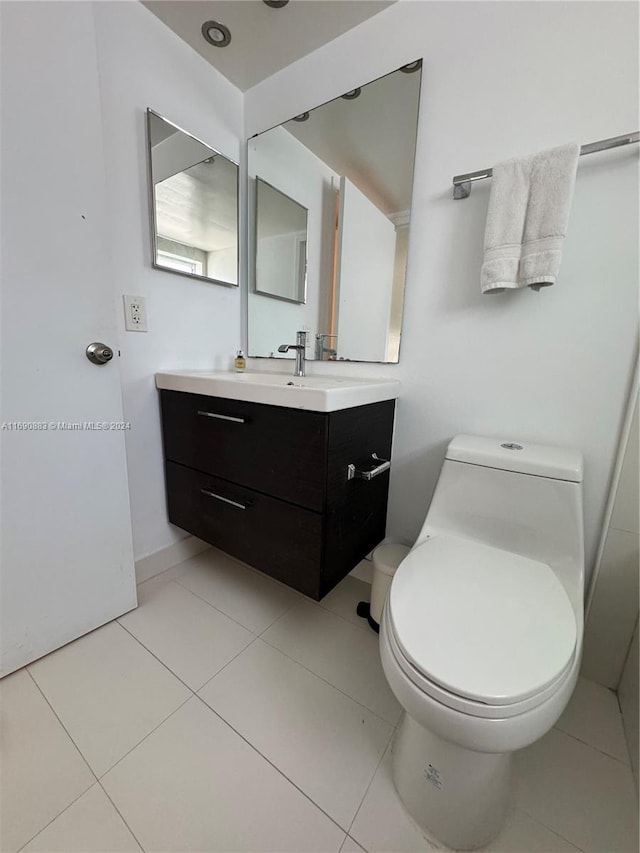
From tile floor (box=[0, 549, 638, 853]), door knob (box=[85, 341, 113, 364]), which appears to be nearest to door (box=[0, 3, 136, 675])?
door knob (box=[85, 341, 113, 364])

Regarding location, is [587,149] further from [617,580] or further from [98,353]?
[98,353]

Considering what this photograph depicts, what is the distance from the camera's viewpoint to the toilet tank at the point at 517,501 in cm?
84

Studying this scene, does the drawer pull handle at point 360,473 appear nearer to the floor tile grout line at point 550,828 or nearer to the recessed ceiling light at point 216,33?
the floor tile grout line at point 550,828

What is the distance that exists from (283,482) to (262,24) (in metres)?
1.56

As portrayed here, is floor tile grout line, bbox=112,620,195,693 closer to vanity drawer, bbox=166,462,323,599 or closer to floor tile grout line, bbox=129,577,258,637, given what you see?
floor tile grout line, bbox=129,577,258,637

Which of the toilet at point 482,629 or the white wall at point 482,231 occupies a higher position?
the white wall at point 482,231

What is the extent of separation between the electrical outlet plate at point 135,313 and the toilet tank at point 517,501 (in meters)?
1.15

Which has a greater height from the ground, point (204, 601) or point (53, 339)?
point (53, 339)

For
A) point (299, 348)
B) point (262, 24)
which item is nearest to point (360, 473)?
point (299, 348)

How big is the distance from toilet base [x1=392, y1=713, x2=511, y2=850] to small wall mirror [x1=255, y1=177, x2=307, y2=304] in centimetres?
146

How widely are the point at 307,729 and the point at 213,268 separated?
5.31 ft

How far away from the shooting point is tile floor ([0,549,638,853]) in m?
0.69

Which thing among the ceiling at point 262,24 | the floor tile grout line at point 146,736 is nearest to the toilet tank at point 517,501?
the floor tile grout line at point 146,736

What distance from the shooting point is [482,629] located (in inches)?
24.9
